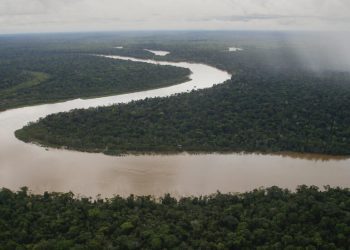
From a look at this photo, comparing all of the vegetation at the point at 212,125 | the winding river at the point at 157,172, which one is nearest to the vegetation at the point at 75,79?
the vegetation at the point at 212,125

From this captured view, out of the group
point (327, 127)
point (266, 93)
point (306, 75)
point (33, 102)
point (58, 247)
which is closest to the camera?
point (58, 247)

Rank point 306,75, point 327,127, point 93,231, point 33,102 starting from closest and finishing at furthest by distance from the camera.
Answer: point 93,231 → point 327,127 → point 33,102 → point 306,75

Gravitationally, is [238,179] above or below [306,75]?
below

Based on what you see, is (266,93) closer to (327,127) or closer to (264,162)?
(327,127)

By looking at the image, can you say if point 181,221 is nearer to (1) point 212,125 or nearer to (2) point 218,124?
(1) point 212,125

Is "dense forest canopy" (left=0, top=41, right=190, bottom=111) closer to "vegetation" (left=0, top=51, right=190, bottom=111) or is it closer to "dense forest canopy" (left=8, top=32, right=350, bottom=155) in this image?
"vegetation" (left=0, top=51, right=190, bottom=111)

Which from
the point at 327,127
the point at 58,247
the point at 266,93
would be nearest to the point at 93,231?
the point at 58,247

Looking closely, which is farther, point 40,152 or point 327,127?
point 327,127

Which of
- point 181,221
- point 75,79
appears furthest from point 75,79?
point 181,221
